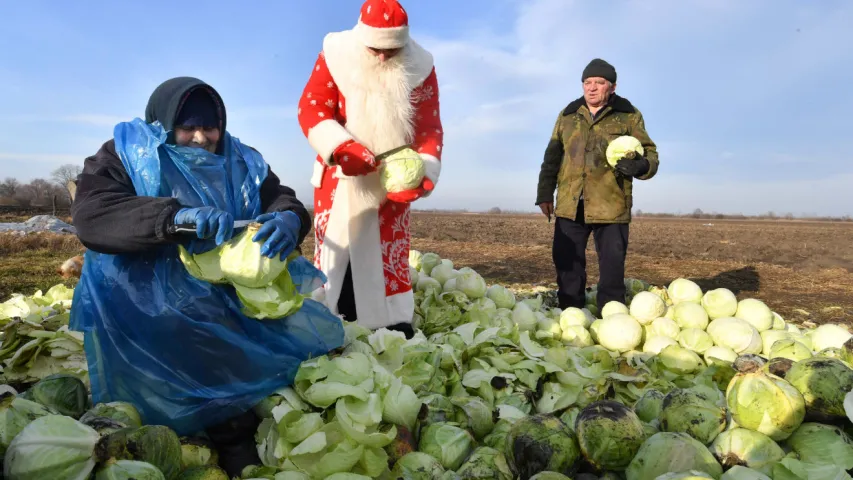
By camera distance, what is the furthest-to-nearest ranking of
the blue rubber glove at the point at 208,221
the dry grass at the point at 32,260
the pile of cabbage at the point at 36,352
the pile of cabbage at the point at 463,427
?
the dry grass at the point at 32,260 → the pile of cabbage at the point at 36,352 → the blue rubber glove at the point at 208,221 → the pile of cabbage at the point at 463,427

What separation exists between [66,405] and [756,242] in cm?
2217

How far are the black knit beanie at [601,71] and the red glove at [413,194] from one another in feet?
9.03

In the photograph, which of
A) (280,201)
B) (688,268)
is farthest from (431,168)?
(688,268)

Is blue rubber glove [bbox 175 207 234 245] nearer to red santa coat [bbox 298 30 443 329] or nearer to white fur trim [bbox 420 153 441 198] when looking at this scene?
red santa coat [bbox 298 30 443 329]

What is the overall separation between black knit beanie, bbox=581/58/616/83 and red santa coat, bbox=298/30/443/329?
7.51 ft

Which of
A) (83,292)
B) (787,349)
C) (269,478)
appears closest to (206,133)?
(83,292)

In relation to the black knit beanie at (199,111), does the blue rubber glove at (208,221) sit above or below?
below

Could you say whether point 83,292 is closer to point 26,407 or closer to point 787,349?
point 26,407

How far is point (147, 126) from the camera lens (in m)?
2.65

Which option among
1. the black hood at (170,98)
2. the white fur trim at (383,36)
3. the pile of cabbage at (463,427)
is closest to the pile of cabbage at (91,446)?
the pile of cabbage at (463,427)

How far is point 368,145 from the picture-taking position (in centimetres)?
420

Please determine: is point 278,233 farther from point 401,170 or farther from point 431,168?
point 431,168

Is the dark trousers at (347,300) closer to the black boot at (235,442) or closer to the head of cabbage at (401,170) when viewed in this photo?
the head of cabbage at (401,170)

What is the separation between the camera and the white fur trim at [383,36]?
3869 millimetres
